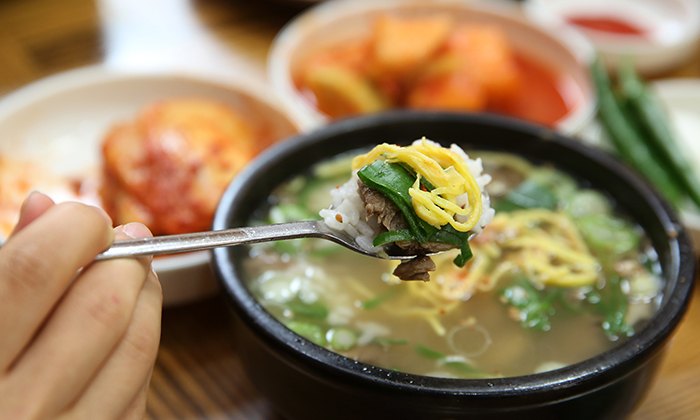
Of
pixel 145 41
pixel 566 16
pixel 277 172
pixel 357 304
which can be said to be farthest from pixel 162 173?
pixel 566 16

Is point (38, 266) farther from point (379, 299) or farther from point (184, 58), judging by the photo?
point (184, 58)

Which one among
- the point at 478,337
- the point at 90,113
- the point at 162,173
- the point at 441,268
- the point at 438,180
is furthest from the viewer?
the point at 90,113

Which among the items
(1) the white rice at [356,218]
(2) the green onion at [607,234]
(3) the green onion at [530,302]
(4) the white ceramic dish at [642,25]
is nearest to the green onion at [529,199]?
(2) the green onion at [607,234]

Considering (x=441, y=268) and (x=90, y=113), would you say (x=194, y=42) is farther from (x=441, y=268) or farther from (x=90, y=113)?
(x=441, y=268)

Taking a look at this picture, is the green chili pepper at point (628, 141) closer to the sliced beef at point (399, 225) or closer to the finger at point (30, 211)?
the sliced beef at point (399, 225)

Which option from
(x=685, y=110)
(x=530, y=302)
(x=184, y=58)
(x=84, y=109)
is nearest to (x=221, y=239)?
(x=530, y=302)

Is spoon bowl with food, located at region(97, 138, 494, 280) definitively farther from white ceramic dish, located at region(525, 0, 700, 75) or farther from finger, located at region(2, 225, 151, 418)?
white ceramic dish, located at region(525, 0, 700, 75)
